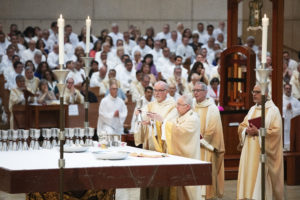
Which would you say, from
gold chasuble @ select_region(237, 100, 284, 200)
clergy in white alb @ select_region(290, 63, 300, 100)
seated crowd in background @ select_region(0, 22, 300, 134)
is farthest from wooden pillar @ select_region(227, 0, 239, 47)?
clergy in white alb @ select_region(290, 63, 300, 100)

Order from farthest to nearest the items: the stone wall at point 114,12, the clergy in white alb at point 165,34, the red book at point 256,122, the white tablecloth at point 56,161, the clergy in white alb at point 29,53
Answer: the stone wall at point 114,12
the clergy in white alb at point 165,34
the clergy in white alb at point 29,53
the red book at point 256,122
the white tablecloth at point 56,161

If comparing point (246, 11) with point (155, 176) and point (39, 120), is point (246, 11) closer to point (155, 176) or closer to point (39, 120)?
point (39, 120)

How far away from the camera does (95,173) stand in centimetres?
601

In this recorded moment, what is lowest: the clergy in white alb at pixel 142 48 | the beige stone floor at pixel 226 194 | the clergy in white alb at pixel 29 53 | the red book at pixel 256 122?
the beige stone floor at pixel 226 194

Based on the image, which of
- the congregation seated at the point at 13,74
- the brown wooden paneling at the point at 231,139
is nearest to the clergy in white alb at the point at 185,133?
the brown wooden paneling at the point at 231,139

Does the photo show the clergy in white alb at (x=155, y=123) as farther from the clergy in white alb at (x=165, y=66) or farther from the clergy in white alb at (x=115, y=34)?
the clergy in white alb at (x=115, y=34)

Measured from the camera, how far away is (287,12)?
66.0ft

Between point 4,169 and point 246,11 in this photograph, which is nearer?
point 4,169

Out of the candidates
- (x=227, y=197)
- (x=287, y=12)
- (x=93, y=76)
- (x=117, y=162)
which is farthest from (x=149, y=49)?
(x=117, y=162)

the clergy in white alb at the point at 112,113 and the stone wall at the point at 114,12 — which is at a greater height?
the stone wall at the point at 114,12

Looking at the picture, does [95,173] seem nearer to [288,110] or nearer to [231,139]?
[231,139]

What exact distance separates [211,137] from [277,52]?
2.46 meters

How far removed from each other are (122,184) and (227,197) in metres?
3.85

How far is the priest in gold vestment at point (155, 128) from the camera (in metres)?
8.30
